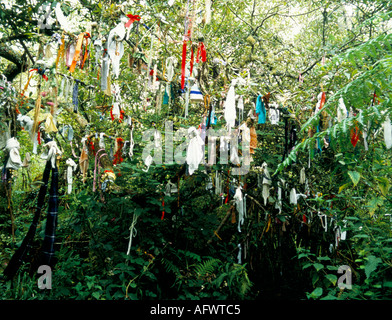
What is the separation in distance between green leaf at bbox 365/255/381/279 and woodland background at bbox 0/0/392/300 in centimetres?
33

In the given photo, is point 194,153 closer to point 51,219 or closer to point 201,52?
point 201,52

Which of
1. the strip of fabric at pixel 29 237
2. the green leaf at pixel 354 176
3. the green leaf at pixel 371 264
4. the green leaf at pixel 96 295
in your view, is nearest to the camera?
the green leaf at pixel 354 176

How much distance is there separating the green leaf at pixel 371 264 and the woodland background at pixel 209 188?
331 millimetres

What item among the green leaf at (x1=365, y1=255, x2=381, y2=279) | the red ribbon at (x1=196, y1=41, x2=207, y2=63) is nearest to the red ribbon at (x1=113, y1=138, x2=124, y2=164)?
the red ribbon at (x1=196, y1=41, x2=207, y2=63)

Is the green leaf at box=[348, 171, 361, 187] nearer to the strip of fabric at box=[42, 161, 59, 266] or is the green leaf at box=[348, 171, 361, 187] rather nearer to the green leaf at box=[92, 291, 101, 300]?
the green leaf at box=[92, 291, 101, 300]

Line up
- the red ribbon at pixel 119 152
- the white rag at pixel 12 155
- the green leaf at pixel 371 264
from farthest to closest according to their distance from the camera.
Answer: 1. the red ribbon at pixel 119 152
2. the white rag at pixel 12 155
3. the green leaf at pixel 371 264

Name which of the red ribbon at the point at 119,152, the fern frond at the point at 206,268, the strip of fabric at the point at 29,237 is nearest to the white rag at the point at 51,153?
the strip of fabric at the point at 29,237

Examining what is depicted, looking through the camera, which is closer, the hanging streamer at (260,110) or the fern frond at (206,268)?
the hanging streamer at (260,110)

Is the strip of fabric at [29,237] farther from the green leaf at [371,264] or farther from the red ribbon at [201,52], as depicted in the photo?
the green leaf at [371,264]

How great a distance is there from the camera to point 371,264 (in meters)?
2.71

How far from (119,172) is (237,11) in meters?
3.46

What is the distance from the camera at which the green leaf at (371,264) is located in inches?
105

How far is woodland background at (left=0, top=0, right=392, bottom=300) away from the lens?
3.66 m

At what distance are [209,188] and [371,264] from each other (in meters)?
2.18
